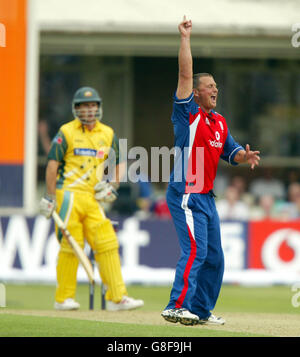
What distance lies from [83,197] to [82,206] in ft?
0.35

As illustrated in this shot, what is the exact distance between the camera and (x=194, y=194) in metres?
7.98

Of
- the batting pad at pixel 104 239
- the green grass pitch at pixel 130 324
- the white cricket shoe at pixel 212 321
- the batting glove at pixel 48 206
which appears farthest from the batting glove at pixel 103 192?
the white cricket shoe at pixel 212 321

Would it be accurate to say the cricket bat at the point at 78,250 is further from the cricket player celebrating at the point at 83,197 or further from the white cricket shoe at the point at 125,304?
the white cricket shoe at the point at 125,304

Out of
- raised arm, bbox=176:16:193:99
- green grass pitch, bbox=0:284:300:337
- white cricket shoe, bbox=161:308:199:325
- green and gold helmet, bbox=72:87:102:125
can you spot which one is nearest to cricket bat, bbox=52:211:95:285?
green grass pitch, bbox=0:284:300:337

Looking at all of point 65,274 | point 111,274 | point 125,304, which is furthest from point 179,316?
point 65,274

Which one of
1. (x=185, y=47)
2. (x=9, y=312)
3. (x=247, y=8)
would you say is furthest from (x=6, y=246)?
(x=185, y=47)

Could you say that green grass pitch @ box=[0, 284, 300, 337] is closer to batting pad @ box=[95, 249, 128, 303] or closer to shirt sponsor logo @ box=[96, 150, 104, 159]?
batting pad @ box=[95, 249, 128, 303]

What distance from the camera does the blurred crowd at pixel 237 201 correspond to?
53.6ft

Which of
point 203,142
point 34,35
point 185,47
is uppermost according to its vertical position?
point 34,35

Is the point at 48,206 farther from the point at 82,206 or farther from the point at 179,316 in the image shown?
the point at 179,316

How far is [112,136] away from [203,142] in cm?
280

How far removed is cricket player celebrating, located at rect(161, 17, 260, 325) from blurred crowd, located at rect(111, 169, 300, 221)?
7.05m

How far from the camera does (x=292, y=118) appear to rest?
2111cm
